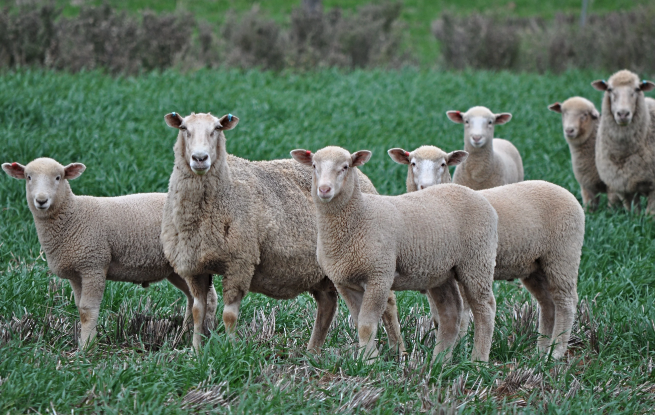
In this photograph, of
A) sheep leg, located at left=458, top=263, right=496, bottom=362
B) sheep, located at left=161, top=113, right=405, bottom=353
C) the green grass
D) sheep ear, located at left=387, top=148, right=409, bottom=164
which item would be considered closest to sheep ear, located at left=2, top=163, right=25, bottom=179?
sheep, located at left=161, top=113, right=405, bottom=353

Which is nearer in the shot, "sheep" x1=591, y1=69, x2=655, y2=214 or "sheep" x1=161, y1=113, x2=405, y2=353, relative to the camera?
"sheep" x1=161, y1=113, x2=405, y2=353

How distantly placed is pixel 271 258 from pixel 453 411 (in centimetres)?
158

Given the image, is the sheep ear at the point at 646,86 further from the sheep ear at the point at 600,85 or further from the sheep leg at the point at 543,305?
the sheep leg at the point at 543,305

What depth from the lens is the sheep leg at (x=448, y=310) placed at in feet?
15.6

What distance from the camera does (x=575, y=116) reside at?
8344mm

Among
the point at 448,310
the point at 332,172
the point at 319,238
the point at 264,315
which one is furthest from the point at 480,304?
the point at 264,315

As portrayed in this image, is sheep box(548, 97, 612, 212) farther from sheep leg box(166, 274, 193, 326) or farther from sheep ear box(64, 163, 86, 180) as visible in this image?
sheep ear box(64, 163, 86, 180)

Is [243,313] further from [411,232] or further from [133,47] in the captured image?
[133,47]

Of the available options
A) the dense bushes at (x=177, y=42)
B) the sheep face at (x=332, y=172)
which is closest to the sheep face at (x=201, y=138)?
the sheep face at (x=332, y=172)

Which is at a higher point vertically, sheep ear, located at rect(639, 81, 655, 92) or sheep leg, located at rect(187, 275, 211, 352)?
sheep ear, located at rect(639, 81, 655, 92)

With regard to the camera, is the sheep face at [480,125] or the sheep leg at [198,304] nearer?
the sheep leg at [198,304]

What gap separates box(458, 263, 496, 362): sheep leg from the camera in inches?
178

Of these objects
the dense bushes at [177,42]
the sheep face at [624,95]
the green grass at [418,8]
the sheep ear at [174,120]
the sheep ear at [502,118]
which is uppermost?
the green grass at [418,8]

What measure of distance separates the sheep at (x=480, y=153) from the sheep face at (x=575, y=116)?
1.31 m
